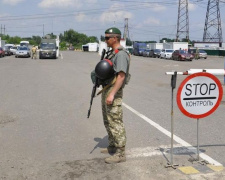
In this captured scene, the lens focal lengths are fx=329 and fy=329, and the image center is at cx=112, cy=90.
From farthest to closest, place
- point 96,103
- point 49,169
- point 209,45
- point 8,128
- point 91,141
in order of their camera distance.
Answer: point 209,45
point 96,103
point 8,128
point 91,141
point 49,169

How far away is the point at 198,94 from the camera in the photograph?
4.44 m

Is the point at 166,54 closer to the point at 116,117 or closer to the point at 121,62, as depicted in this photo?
the point at 116,117

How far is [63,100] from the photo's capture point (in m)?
9.63

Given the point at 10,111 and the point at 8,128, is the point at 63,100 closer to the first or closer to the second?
the point at 10,111

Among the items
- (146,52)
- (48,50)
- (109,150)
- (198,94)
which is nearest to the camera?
(198,94)

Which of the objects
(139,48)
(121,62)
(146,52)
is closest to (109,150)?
(121,62)

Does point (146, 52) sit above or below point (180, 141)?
above

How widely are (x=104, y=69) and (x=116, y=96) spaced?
0.44 m

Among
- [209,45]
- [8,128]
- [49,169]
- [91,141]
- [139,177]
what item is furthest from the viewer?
[209,45]

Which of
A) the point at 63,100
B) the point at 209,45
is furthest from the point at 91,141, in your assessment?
the point at 209,45

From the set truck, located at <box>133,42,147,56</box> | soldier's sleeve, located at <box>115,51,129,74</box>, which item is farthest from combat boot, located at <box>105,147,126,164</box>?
truck, located at <box>133,42,147,56</box>

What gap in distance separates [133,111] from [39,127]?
2508mm

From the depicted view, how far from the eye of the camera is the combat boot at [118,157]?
448 cm

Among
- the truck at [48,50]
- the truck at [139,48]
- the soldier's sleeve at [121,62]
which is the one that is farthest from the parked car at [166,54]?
the soldier's sleeve at [121,62]
